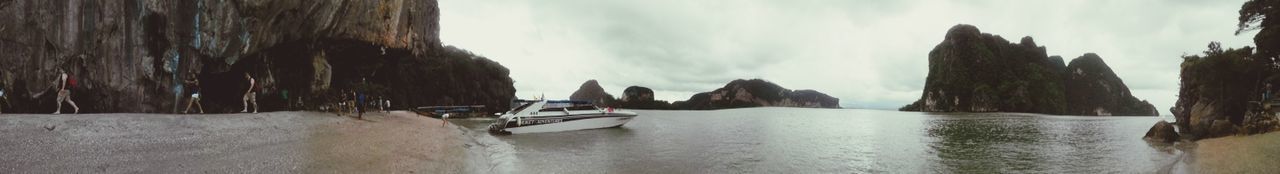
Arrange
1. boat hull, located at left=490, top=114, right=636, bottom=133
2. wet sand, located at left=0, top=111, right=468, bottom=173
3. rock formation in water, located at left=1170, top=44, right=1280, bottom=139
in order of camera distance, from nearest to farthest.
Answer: wet sand, located at left=0, top=111, right=468, bottom=173 < boat hull, located at left=490, top=114, right=636, bottom=133 < rock formation in water, located at left=1170, top=44, right=1280, bottom=139

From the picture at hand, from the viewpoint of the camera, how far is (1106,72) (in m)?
180

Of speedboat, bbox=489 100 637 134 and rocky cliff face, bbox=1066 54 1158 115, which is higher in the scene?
rocky cliff face, bbox=1066 54 1158 115

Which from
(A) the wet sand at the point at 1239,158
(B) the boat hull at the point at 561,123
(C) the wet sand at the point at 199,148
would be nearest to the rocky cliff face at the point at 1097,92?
(A) the wet sand at the point at 1239,158

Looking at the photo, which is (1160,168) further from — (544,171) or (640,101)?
(640,101)

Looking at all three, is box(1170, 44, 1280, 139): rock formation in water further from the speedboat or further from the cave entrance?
the cave entrance

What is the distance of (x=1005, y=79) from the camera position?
16712cm

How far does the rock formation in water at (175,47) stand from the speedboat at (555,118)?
415 inches

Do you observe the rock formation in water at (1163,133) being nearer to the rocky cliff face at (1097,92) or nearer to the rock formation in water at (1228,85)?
the rock formation in water at (1228,85)

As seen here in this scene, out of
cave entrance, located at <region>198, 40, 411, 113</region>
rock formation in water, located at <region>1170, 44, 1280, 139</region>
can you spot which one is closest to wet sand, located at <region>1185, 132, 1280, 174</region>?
rock formation in water, located at <region>1170, 44, 1280, 139</region>

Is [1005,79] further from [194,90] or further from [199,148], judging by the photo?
[199,148]

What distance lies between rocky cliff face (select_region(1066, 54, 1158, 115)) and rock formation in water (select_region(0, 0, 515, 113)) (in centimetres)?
19614

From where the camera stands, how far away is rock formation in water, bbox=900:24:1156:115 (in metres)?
158

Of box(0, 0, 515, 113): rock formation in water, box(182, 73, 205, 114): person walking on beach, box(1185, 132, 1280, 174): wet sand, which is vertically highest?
box(0, 0, 515, 113): rock formation in water

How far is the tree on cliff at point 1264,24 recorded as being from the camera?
1227 inches
